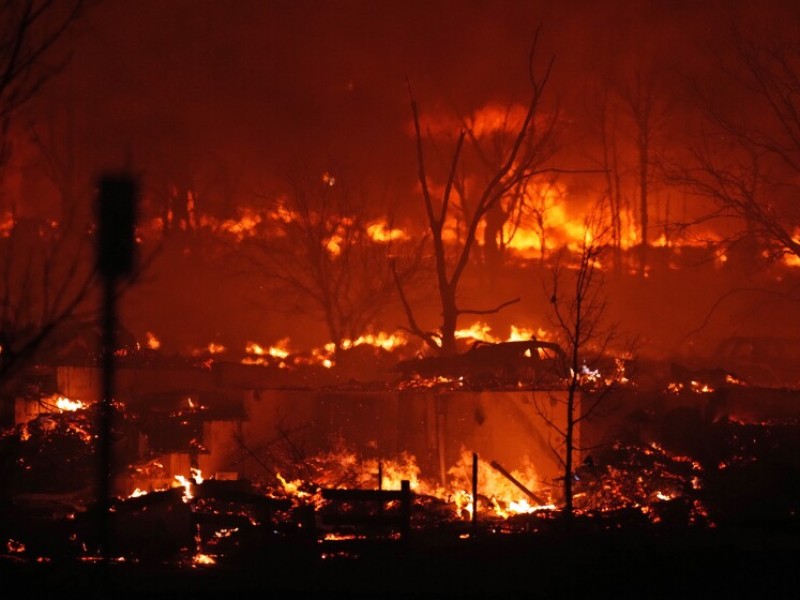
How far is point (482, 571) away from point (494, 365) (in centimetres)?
946

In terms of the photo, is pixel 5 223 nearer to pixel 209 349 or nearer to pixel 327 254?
pixel 209 349

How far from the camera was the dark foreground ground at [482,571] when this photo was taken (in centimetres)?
1000

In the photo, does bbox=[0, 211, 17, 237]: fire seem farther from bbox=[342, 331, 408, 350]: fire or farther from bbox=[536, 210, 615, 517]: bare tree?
bbox=[536, 210, 615, 517]: bare tree

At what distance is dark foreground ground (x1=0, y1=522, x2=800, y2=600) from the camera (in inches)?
394

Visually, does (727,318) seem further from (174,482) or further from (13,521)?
(13,521)

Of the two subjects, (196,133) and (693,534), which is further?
(196,133)

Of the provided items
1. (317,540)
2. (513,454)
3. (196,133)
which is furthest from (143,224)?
(317,540)

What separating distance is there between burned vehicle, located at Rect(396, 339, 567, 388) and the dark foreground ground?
7219 mm

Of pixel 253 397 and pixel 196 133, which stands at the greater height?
pixel 196 133

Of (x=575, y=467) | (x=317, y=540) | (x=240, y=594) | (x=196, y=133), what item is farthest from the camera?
(x=196, y=133)

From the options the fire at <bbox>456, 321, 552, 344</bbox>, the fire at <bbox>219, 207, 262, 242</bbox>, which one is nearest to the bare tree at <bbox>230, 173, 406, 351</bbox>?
the fire at <bbox>219, 207, 262, 242</bbox>

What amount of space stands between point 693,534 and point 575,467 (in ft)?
13.8

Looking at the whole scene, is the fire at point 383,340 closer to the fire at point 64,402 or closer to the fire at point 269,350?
the fire at point 269,350

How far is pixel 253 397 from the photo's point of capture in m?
18.5
